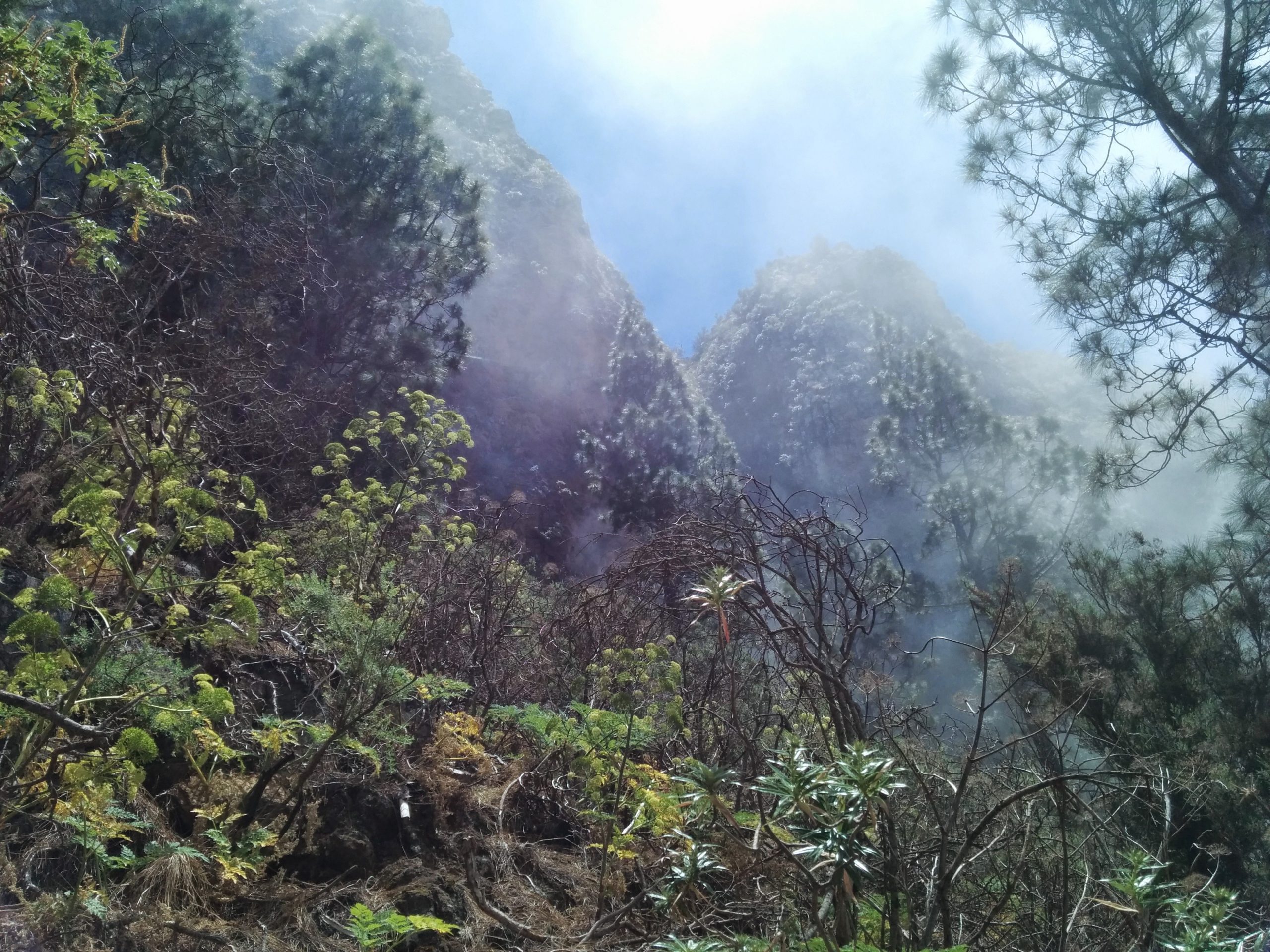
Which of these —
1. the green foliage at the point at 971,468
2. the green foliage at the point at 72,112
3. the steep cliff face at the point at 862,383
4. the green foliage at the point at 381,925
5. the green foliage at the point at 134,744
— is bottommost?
the green foliage at the point at 381,925

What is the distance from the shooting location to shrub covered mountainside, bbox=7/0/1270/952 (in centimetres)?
254

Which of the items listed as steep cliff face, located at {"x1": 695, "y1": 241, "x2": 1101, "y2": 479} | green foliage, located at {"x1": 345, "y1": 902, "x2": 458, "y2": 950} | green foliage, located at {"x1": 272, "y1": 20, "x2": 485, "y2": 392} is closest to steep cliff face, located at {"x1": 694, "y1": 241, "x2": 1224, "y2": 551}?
steep cliff face, located at {"x1": 695, "y1": 241, "x2": 1101, "y2": 479}

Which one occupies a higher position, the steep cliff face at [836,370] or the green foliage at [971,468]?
the steep cliff face at [836,370]

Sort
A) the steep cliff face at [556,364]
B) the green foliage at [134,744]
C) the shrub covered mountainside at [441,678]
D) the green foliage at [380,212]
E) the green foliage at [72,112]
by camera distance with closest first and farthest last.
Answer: the shrub covered mountainside at [441,678]
the green foliage at [134,744]
the green foliage at [72,112]
the green foliage at [380,212]
the steep cliff face at [556,364]

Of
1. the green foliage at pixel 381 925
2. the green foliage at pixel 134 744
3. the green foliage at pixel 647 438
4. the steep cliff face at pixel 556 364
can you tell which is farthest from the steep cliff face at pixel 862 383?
the green foliage at pixel 381 925

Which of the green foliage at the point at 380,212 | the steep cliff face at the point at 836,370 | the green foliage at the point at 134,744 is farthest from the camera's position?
the steep cliff face at the point at 836,370

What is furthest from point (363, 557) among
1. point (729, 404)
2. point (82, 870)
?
point (729, 404)

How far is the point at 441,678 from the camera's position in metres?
4.28

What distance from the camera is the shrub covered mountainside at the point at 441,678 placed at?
254cm

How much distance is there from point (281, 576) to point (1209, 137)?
6.44 metres

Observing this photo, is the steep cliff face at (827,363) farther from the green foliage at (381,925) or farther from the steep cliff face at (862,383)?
the green foliage at (381,925)

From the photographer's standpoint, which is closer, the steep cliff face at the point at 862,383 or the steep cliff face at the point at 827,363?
the steep cliff face at the point at 862,383

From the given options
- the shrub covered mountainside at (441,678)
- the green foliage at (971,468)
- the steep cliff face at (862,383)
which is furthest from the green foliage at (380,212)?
the green foliage at (971,468)

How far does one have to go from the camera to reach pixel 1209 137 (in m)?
5.86
